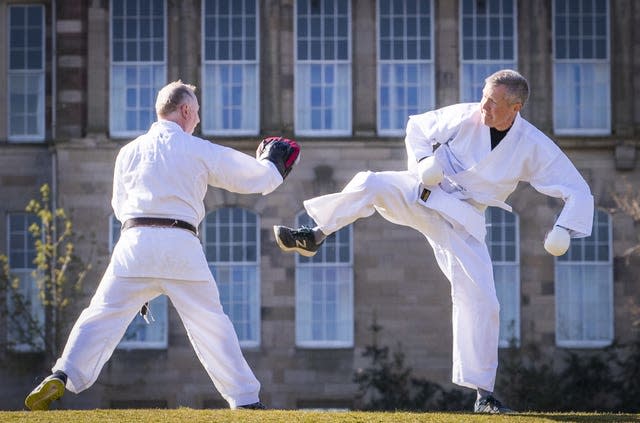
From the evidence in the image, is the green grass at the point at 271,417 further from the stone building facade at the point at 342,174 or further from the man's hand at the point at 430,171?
the stone building facade at the point at 342,174

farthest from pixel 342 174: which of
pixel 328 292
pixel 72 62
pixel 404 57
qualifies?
pixel 72 62

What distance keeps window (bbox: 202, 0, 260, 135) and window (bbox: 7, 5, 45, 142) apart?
283 centimetres

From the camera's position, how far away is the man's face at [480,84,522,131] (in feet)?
41.2

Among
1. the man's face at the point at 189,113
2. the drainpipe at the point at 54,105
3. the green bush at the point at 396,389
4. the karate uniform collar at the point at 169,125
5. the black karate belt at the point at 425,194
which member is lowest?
the green bush at the point at 396,389

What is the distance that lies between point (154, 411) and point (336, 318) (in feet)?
56.4

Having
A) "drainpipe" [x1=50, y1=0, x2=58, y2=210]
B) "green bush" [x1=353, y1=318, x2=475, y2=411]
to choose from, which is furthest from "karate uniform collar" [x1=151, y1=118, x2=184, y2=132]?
"drainpipe" [x1=50, y1=0, x2=58, y2=210]

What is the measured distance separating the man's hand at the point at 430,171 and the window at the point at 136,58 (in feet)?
58.4

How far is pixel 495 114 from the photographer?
12.7 m

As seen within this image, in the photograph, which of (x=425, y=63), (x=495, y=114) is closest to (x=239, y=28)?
(x=425, y=63)

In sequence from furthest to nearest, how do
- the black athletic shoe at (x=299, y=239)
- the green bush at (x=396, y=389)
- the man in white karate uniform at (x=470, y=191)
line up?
the green bush at (x=396, y=389) < the black athletic shoe at (x=299, y=239) < the man in white karate uniform at (x=470, y=191)

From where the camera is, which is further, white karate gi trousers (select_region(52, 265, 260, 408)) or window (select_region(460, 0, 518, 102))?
window (select_region(460, 0, 518, 102))

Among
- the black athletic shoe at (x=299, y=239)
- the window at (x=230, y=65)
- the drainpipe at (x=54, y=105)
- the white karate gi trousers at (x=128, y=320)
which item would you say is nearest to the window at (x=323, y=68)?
the window at (x=230, y=65)

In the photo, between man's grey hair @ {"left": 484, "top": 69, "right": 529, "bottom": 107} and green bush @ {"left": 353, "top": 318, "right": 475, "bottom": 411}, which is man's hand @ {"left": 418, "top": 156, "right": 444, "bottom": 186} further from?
green bush @ {"left": 353, "top": 318, "right": 475, "bottom": 411}

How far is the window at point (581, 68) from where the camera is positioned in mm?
29938
